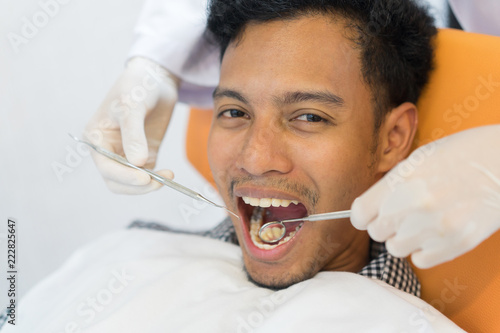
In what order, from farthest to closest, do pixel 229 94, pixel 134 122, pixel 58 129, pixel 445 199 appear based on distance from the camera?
pixel 58 129
pixel 134 122
pixel 229 94
pixel 445 199

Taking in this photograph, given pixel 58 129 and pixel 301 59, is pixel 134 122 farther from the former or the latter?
pixel 58 129

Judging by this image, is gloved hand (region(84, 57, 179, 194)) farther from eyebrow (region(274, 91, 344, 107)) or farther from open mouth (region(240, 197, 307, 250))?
eyebrow (region(274, 91, 344, 107))

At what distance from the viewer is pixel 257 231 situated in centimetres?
133

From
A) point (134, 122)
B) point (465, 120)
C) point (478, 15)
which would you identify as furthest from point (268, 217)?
point (478, 15)

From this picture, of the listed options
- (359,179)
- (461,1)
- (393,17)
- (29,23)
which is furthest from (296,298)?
(29,23)

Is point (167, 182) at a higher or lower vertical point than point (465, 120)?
lower

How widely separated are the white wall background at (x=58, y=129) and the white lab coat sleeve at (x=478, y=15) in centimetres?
130

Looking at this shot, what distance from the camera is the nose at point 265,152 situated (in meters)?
1.13

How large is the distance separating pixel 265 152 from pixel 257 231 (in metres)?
0.27

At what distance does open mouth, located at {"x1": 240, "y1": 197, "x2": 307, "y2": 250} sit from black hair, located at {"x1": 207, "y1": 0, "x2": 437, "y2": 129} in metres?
0.29

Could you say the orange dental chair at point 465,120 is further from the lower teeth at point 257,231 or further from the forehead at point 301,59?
the lower teeth at point 257,231

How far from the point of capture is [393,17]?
50.4 inches

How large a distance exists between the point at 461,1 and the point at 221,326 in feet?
3.49

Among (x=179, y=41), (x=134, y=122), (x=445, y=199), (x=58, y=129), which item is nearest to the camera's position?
(x=445, y=199)
